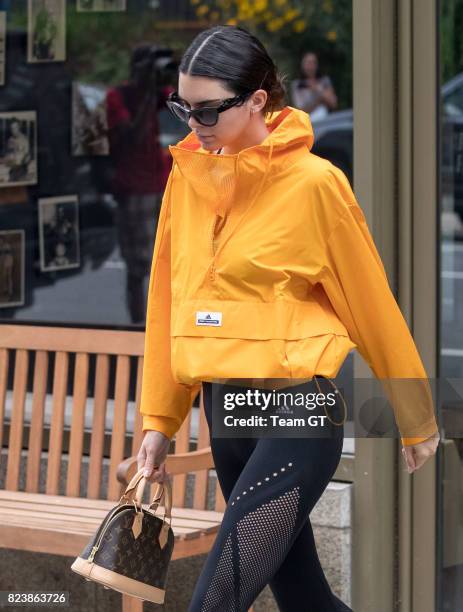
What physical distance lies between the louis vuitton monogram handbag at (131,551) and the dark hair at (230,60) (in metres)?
0.99

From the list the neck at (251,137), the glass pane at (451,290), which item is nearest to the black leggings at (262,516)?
the neck at (251,137)

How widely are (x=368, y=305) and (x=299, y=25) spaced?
309cm

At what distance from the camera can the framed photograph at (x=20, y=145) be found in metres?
5.80

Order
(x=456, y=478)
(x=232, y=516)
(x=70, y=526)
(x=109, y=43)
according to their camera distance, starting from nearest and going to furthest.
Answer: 1. (x=232, y=516)
2. (x=70, y=526)
3. (x=456, y=478)
4. (x=109, y=43)

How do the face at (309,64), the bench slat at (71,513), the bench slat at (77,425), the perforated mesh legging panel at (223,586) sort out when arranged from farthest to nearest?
the face at (309,64) < the bench slat at (77,425) < the bench slat at (71,513) < the perforated mesh legging panel at (223,586)

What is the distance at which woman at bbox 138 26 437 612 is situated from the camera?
2924 millimetres

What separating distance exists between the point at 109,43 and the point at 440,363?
7.72 feet

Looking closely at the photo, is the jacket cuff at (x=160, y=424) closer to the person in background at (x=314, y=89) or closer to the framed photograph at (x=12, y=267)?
the framed photograph at (x=12, y=267)

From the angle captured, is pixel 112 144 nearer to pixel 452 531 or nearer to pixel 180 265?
pixel 452 531

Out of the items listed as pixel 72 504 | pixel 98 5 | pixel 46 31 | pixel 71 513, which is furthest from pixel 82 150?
pixel 71 513

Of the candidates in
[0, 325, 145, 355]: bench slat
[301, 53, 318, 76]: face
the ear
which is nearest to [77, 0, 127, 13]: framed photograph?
[301, 53, 318, 76]: face

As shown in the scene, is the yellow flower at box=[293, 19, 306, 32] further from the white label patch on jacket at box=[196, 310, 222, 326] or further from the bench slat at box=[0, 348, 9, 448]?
the white label patch on jacket at box=[196, 310, 222, 326]

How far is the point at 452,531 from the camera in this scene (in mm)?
4508

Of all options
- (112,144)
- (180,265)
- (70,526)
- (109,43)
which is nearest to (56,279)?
Answer: (112,144)
